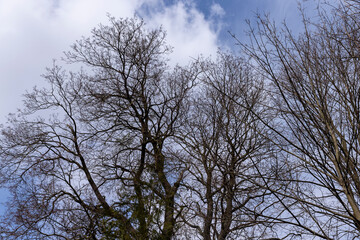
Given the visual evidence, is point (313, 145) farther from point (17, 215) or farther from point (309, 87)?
point (17, 215)

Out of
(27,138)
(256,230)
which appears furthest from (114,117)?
(256,230)

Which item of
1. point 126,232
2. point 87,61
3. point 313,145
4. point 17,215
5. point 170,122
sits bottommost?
point 313,145

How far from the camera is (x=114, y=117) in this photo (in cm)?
1180

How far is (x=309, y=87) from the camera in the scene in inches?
158

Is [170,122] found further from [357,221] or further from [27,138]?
[357,221]

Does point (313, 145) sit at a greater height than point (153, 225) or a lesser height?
lesser

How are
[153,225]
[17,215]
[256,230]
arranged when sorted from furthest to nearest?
[17,215], [153,225], [256,230]

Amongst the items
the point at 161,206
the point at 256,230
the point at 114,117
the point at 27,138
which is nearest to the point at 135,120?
the point at 114,117

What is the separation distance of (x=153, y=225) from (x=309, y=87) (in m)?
5.10

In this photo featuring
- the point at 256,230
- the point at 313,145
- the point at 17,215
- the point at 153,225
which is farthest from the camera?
the point at 17,215

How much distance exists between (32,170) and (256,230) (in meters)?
7.26

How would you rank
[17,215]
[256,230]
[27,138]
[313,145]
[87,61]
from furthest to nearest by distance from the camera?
[87,61], [27,138], [17,215], [256,230], [313,145]

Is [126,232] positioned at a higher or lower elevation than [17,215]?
lower

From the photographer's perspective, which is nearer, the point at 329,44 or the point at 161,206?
the point at 329,44
